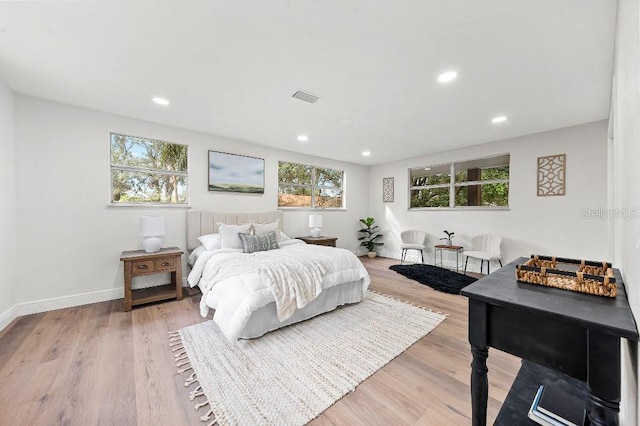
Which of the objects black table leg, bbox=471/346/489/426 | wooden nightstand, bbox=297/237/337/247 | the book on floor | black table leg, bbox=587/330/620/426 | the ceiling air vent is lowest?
the book on floor

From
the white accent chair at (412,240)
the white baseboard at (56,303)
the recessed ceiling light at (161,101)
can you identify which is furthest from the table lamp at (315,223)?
the white baseboard at (56,303)

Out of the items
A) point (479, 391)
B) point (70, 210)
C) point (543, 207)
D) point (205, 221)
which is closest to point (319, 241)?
point (205, 221)

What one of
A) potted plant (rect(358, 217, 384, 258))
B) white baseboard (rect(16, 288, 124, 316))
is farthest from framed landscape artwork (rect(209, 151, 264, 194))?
potted plant (rect(358, 217, 384, 258))

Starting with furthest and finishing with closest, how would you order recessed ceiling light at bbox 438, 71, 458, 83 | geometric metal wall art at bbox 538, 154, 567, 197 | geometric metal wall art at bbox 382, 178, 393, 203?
geometric metal wall art at bbox 382, 178, 393, 203 → geometric metal wall art at bbox 538, 154, 567, 197 → recessed ceiling light at bbox 438, 71, 458, 83

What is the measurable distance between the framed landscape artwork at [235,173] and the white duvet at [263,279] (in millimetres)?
1536

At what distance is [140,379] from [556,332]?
2.43 metres

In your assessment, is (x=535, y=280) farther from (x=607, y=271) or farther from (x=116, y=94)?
(x=116, y=94)

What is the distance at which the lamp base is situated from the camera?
10.8 ft

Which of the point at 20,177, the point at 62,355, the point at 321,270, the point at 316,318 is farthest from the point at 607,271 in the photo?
the point at 20,177

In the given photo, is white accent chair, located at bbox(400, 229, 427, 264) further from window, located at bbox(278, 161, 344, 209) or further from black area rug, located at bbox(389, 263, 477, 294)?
window, located at bbox(278, 161, 344, 209)

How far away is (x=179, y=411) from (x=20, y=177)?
10.9 ft

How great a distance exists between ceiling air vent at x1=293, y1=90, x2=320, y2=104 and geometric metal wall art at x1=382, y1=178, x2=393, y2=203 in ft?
13.4

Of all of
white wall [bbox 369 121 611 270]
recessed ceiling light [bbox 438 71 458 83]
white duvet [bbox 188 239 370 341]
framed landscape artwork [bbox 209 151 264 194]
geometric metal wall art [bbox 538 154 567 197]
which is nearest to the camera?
white duvet [bbox 188 239 370 341]

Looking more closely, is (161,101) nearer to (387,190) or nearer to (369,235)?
(387,190)
